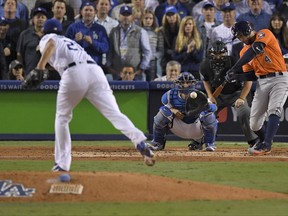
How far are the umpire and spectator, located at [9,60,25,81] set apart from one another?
372cm

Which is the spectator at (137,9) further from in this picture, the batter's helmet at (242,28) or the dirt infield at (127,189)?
the dirt infield at (127,189)

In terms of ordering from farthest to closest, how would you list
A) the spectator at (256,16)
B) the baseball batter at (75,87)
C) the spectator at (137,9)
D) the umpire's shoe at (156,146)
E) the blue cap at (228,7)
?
the spectator at (137,9) < the spectator at (256,16) < the blue cap at (228,7) < the umpire's shoe at (156,146) < the baseball batter at (75,87)

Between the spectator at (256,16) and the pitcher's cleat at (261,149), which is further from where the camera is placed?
the spectator at (256,16)

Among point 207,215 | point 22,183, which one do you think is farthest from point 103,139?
point 207,215

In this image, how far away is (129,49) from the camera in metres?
16.2

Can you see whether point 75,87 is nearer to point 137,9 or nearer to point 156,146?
point 156,146

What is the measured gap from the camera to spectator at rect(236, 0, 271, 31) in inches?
642

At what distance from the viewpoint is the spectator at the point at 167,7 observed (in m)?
16.7

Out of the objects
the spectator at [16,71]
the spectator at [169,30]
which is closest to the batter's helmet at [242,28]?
the spectator at [169,30]

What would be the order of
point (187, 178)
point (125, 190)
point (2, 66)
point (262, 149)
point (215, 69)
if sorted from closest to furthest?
point (125, 190)
point (187, 178)
point (262, 149)
point (215, 69)
point (2, 66)

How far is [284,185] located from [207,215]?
2.44 meters

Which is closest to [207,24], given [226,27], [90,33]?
[226,27]

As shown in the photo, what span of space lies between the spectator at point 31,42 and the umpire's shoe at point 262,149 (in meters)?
5.13

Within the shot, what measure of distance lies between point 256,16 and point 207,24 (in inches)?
39.1
